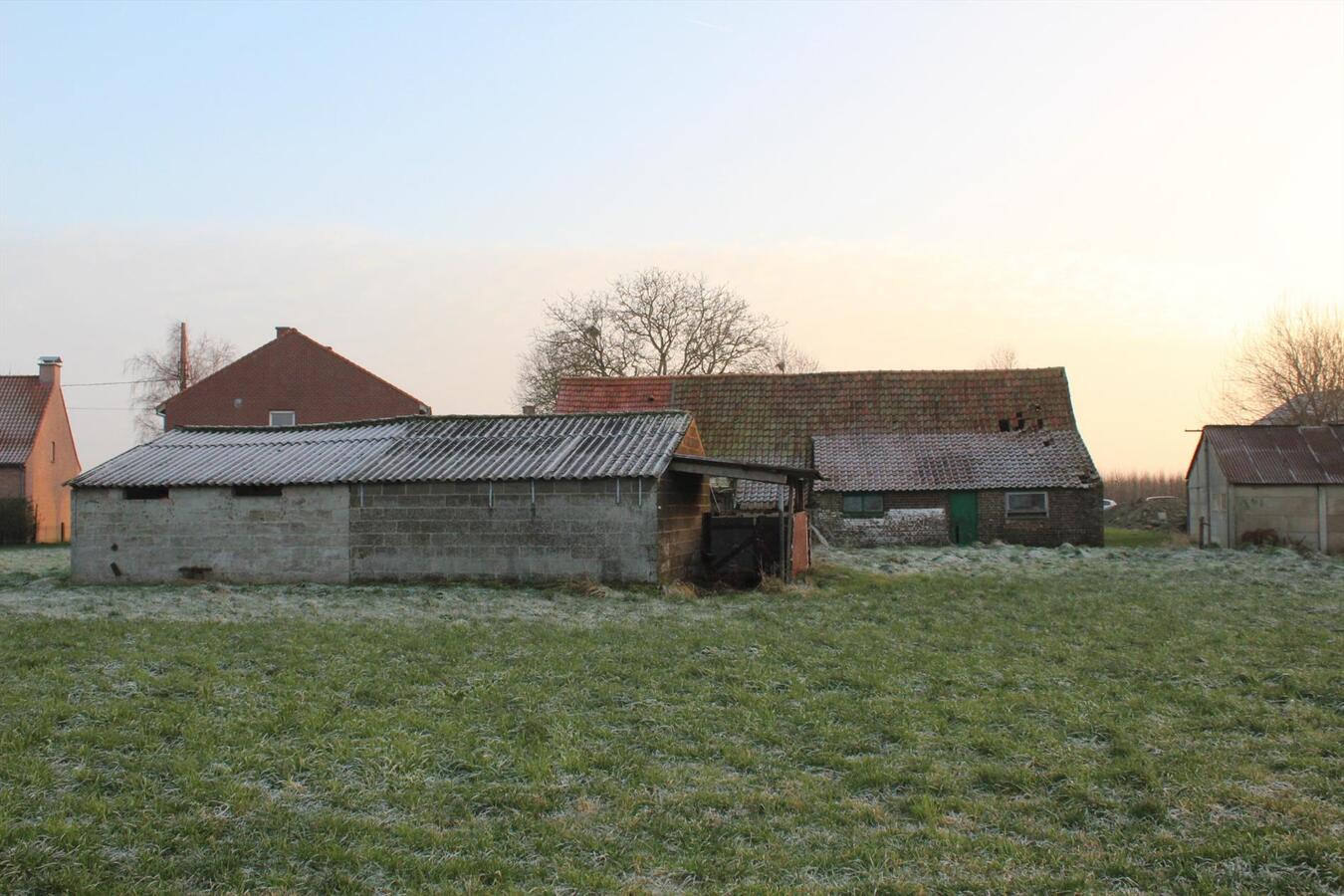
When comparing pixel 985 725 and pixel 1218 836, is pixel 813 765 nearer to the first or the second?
pixel 985 725

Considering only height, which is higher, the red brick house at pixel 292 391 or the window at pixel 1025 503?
the red brick house at pixel 292 391

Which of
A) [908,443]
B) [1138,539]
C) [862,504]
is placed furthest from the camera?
[1138,539]

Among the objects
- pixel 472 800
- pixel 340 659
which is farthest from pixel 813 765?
pixel 340 659

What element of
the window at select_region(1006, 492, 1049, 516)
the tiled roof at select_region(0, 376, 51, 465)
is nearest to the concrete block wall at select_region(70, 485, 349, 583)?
the window at select_region(1006, 492, 1049, 516)

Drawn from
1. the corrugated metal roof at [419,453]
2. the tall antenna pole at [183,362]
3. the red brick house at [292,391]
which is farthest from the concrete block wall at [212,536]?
the tall antenna pole at [183,362]

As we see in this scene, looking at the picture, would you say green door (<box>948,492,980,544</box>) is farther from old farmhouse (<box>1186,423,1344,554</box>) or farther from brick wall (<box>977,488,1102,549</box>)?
old farmhouse (<box>1186,423,1344,554</box>)

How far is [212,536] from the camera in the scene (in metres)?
22.2

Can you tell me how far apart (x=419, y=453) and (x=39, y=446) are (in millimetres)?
28663

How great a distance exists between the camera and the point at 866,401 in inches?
1449

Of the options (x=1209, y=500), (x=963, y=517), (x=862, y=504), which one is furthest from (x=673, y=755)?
(x=1209, y=500)

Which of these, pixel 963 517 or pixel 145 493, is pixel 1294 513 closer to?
pixel 963 517

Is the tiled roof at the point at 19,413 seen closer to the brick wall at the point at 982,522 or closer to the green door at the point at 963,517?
the brick wall at the point at 982,522

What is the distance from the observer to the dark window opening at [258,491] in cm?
2197

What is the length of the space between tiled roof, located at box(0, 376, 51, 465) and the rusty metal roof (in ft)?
136
